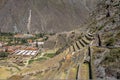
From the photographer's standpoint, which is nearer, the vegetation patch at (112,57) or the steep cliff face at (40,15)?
the vegetation patch at (112,57)

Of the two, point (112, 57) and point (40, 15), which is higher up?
point (40, 15)

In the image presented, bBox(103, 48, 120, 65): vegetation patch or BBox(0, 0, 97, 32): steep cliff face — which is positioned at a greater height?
BBox(0, 0, 97, 32): steep cliff face

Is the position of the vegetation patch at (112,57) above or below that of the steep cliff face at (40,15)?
below

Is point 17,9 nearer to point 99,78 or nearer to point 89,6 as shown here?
point 89,6

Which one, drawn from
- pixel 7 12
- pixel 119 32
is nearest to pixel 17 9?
pixel 7 12

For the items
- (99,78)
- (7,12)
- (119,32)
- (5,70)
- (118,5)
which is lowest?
(5,70)

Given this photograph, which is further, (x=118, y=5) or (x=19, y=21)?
(x=19, y=21)

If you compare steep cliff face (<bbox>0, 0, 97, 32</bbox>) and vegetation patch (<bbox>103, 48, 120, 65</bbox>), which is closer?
vegetation patch (<bbox>103, 48, 120, 65</bbox>)

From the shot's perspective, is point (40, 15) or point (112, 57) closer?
point (112, 57)
